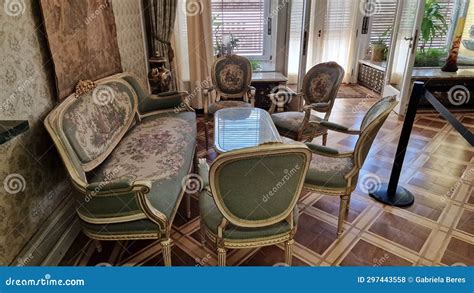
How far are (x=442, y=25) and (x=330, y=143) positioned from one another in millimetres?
3157

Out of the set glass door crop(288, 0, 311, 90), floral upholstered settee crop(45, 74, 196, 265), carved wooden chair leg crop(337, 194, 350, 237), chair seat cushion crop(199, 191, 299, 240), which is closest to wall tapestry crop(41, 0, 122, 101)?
floral upholstered settee crop(45, 74, 196, 265)

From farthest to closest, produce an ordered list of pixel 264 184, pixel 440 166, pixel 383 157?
pixel 383 157 → pixel 440 166 → pixel 264 184

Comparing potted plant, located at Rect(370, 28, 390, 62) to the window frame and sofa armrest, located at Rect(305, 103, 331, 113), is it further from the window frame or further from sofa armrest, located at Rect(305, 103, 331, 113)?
sofa armrest, located at Rect(305, 103, 331, 113)

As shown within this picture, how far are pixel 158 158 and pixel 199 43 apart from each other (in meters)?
2.36

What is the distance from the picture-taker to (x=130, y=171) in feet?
6.54

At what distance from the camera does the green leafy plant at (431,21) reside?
4.57 meters

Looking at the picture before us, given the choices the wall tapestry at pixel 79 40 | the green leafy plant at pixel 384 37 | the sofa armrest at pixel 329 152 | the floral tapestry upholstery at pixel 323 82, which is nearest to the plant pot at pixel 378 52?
the green leafy plant at pixel 384 37

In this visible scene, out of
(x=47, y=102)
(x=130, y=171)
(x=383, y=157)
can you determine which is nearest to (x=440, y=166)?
(x=383, y=157)

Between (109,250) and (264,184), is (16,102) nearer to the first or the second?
(109,250)

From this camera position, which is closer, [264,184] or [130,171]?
[264,184]

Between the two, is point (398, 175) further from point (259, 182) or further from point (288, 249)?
point (259, 182)

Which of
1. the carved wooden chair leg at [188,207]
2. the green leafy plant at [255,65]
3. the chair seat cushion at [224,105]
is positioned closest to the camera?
the carved wooden chair leg at [188,207]

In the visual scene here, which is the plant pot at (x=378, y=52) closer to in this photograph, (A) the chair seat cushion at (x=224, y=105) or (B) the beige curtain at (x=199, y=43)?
(B) the beige curtain at (x=199, y=43)

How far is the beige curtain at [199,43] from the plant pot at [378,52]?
322cm
